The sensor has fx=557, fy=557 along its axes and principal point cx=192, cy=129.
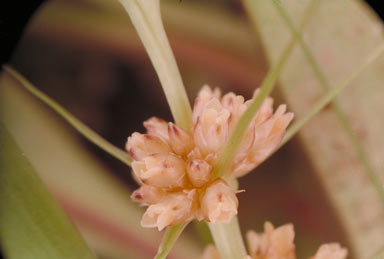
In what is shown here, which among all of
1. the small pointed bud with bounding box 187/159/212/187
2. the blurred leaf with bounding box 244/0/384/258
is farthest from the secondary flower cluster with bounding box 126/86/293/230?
the blurred leaf with bounding box 244/0/384/258

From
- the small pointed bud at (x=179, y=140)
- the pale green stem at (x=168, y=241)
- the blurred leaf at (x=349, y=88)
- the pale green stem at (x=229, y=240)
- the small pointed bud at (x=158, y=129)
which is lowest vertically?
the pale green stem at (x=168, y=241)

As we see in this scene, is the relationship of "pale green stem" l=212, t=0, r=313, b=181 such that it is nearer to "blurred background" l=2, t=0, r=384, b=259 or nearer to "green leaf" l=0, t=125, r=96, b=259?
"green leaf" l=0, t=125, r=96, b=259

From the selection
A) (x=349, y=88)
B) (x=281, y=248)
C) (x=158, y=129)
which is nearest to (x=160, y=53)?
(x=158, y=129)

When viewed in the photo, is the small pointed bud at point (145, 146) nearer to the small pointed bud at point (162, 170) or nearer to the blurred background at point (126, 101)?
the small pointed bud at point (162, 170)

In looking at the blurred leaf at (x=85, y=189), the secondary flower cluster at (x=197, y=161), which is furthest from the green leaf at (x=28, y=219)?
the blurred leaf at (x=85, y=189)

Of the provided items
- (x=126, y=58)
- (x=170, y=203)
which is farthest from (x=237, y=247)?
(x=126, y=58)

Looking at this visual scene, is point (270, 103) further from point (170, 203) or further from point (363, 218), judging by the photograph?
point (363, 218)
